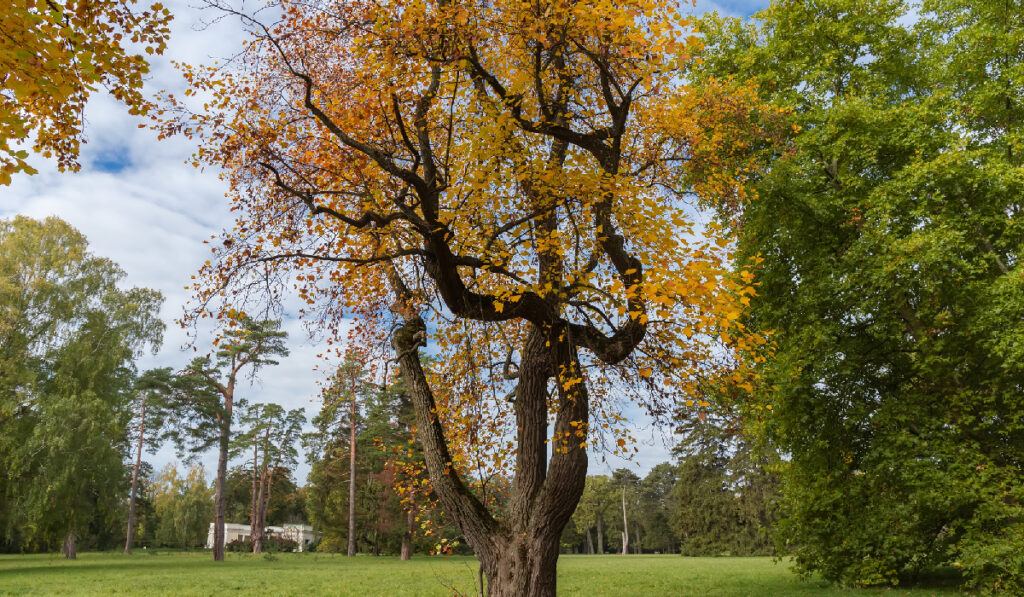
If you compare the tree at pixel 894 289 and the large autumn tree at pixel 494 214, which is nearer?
the large autumn tree at pixel 494 214

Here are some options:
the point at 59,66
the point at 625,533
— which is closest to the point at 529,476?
the point at 59,66

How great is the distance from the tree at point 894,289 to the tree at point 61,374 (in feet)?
79.5

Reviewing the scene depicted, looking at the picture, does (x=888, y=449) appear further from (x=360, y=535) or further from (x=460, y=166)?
(x=360, y=535)

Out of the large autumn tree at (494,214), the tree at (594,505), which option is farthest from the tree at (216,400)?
the tree at (594,505)

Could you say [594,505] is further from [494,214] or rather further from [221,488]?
[494,214]

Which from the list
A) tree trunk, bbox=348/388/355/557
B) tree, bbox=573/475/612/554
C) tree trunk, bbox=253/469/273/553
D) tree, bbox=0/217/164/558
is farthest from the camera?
tree, bbox=573/475/612/554

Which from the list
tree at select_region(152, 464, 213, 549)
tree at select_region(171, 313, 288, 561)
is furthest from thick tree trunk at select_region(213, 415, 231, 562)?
tree at select_region(152, 464, 213, 549)

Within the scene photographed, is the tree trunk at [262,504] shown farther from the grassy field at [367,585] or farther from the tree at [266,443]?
the grassy field at [367,585]

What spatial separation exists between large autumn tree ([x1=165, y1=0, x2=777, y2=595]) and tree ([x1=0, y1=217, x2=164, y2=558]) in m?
21.0

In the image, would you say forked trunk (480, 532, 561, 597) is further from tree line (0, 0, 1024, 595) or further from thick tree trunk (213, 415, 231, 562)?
thick tree trunk (213, 415, 231, 562)

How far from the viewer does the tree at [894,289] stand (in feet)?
35.3

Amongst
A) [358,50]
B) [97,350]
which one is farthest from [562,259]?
[97,350]

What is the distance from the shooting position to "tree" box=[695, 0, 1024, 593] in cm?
1076

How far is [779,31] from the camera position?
569 inches
